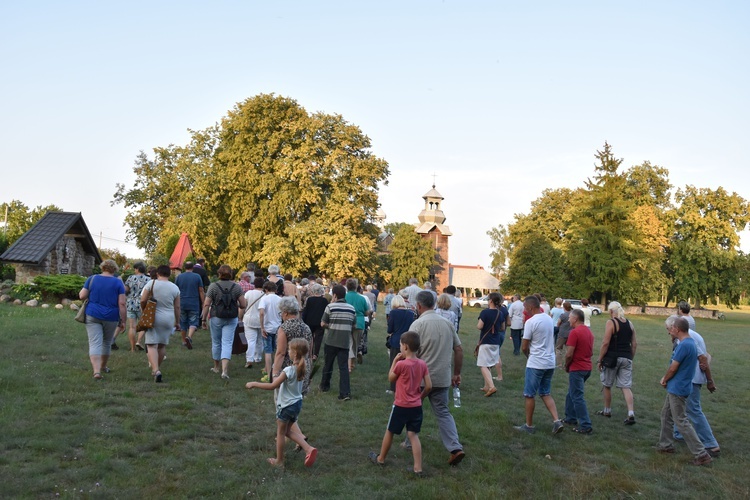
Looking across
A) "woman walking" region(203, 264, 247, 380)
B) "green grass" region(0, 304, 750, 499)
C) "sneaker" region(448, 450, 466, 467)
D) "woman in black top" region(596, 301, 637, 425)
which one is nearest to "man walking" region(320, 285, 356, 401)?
"green grass" region(0, 304, 750, 499)

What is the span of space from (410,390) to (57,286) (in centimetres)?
1594

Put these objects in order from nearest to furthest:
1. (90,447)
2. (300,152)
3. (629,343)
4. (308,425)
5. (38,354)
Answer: (90,447)
(308,425)
(629,343)
(38,354)
(300,152)

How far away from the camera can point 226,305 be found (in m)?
10.5

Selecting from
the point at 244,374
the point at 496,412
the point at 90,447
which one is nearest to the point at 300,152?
the point at 244,374

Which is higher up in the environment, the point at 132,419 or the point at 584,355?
the point at 584,355

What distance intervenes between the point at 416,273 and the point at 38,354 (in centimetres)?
5821

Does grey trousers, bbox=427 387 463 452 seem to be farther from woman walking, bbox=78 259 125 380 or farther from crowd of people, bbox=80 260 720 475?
woman walking, bbox=78 259 125 380

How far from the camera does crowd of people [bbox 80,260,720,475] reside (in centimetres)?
655

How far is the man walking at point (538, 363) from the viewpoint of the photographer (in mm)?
8359

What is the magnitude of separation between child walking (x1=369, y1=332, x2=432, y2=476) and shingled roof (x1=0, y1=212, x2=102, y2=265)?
18.2 meters

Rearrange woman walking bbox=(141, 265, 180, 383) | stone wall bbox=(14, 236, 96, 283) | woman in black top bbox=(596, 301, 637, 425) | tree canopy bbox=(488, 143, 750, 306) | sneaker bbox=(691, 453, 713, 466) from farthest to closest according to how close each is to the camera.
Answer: tree canopy bbox=(488, 143, 750, 306) < stone wall bbox=(14, 236, 96, 283) < woman walking bbox=(141, 265, 180, 383) < woman in black top bbox=(596, 301, 637, 425) < sneaker bbox=(691, 453, 713, 466)

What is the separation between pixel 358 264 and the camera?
35500 mm

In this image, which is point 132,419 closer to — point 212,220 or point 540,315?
point 540,315

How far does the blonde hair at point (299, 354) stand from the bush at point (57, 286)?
585 inches
